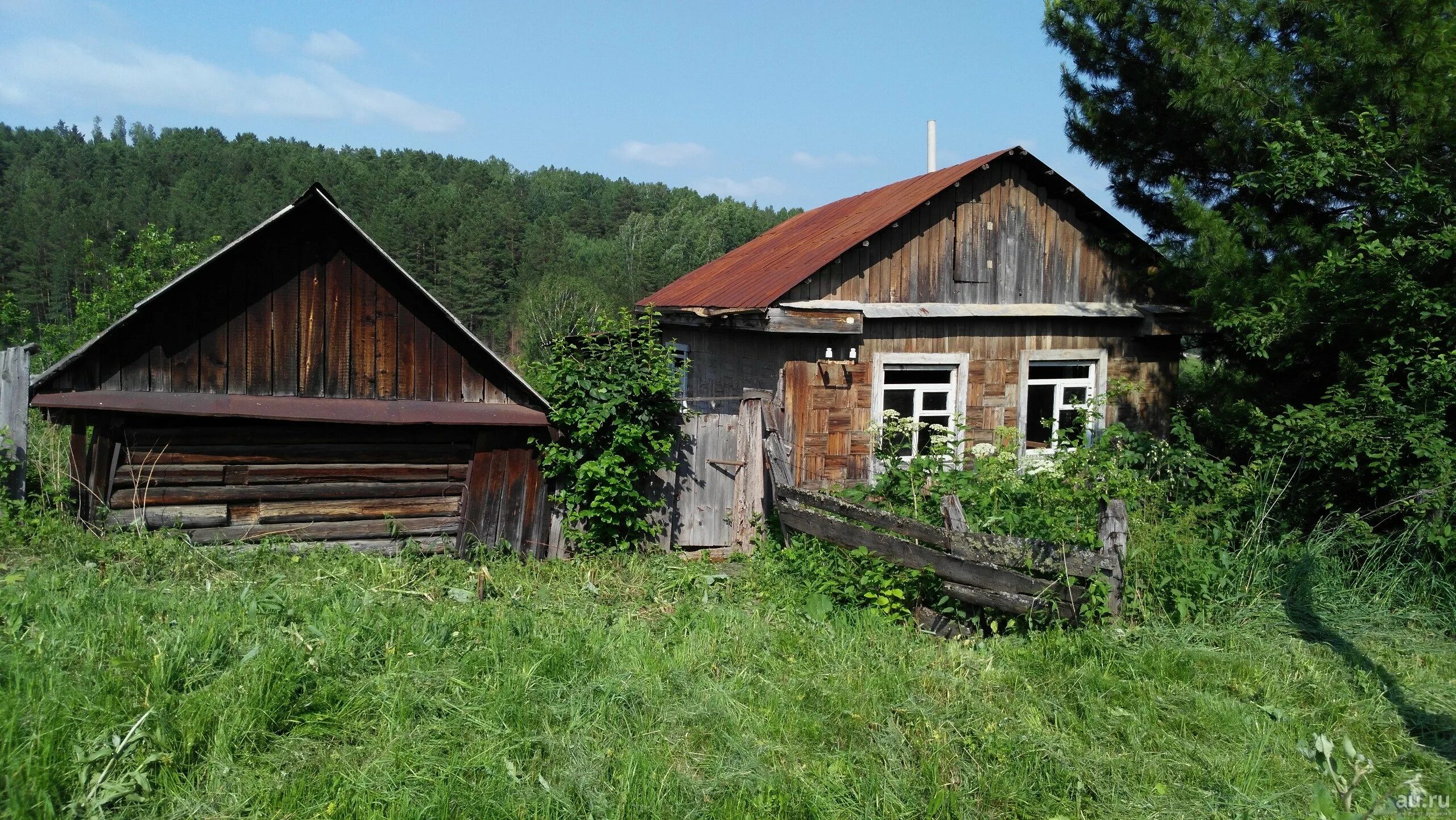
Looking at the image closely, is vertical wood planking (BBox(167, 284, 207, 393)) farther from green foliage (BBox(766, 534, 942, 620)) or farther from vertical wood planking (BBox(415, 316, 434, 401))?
green foliage (BBox(766, 534, 942, 620))

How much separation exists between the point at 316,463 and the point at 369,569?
4.43 ft

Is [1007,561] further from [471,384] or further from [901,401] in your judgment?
[901,401]

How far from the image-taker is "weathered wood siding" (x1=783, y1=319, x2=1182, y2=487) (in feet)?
34.9

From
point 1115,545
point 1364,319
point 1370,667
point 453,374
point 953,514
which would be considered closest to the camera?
point 1370,667

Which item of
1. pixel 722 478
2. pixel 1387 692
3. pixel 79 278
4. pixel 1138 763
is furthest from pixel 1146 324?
pixel 79 278

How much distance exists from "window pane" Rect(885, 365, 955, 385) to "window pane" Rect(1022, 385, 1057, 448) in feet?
5.49

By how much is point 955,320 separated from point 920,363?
0.76 metres

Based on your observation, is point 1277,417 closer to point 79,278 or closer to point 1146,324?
point 1146,324

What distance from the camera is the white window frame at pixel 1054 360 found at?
11.6 metres

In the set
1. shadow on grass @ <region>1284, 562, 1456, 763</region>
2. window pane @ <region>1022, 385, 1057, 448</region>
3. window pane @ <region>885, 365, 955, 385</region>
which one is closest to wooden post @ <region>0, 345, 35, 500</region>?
window pane @ <region>885, 365, 955, 385</region>

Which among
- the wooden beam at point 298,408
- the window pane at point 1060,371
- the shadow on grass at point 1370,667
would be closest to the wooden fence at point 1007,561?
the shadow on grass at point 1370,667

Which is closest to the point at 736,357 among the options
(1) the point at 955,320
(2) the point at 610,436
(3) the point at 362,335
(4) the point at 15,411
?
(1) the point at 955,320

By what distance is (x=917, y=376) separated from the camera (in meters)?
11.3

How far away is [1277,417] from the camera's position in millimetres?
7801
